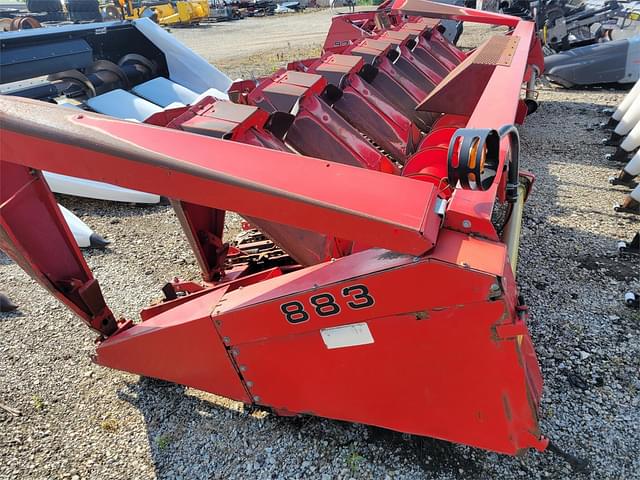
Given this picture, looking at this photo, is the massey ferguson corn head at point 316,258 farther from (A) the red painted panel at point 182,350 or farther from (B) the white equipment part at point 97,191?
(B) the white equipment part at point 97,191

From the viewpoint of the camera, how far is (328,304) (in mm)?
1661

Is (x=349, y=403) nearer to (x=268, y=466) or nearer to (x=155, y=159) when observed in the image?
(x=268, y=466)

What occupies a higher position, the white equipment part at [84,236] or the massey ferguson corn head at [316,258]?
the massey ferguson corn head at [316,258]

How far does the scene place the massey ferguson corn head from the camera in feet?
4.86

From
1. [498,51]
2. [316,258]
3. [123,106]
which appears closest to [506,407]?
[316,258]

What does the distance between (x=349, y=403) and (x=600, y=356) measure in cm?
153

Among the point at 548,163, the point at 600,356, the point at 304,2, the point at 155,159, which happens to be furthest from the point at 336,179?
the point at 304,2

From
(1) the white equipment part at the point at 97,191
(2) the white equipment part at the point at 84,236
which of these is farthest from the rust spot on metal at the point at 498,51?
(2) the white equipment part at the point at 84,236

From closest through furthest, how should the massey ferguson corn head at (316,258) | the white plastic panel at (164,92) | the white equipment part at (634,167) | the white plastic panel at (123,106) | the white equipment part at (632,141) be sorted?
1. the massey ferguson corn head at (316,258)
2. the white equipment part at (634,167)
3. the white equipment part at (632,141)
4. the white plastic panel at (123,106)
5. the white plastic panel at (164,92)

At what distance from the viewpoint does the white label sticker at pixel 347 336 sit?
168 cm

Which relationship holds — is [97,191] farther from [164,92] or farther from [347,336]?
[347,336]

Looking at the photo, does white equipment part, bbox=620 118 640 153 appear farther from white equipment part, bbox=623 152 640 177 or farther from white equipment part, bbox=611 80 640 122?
white equipment part, bbox=611 80 640 122

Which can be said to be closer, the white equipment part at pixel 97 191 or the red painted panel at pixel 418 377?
the red painted panel at pixel 418 377

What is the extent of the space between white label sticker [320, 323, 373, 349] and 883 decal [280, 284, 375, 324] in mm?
75
